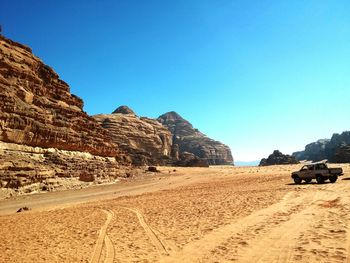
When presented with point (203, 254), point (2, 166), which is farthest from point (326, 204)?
point (2, 166)

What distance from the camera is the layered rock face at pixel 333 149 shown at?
84.1 m

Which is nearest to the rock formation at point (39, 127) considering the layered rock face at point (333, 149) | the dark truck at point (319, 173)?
the dark truck at point (319, 173)

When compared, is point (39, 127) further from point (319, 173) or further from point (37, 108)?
point (319, 173)

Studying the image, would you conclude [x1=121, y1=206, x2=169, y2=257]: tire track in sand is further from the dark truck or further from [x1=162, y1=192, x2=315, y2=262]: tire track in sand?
the dark truck

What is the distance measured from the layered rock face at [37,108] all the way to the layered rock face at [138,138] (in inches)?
1973

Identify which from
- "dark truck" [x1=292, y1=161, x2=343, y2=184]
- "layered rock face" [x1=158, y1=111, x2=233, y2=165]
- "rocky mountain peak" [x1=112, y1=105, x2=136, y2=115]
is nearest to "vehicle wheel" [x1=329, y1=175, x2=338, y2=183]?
"dark truck" [x1=292, y1=161, x2=343, y2=184]

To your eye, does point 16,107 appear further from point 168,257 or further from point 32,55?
point 168,257

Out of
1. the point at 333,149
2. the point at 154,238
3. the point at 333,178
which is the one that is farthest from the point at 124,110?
the point at 154,238

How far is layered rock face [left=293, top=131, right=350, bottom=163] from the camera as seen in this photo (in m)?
84.1

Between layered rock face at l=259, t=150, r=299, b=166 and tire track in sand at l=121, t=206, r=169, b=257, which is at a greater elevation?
layered rock face at l=259, t=150, r=299, b=166

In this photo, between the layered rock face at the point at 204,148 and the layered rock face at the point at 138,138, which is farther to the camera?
the layered rock face at the point at 204,148

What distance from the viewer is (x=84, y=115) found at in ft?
145

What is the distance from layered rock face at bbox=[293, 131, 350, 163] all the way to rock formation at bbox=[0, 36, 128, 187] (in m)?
66.7

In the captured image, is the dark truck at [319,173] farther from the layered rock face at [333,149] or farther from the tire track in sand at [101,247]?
the layered rock face at [333,149]
